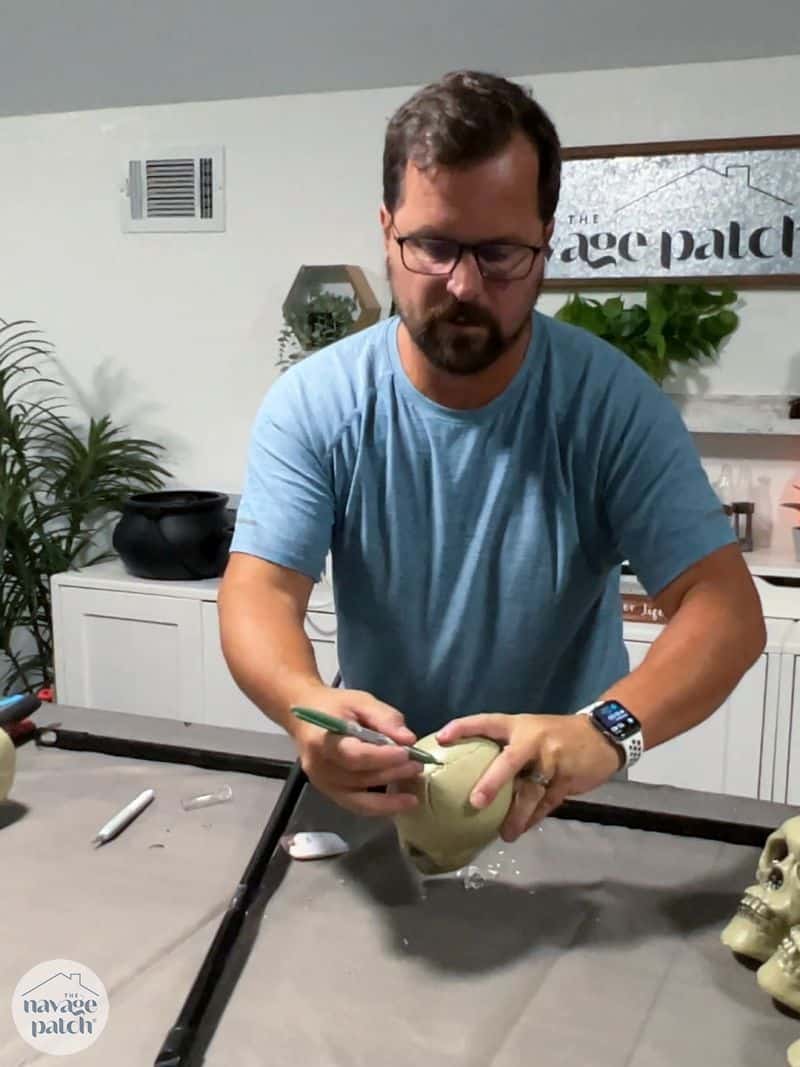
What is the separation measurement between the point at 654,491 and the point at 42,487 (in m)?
2.48

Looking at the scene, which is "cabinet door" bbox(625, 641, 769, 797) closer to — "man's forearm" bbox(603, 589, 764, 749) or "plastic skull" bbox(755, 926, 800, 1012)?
"man's forearm" bbox(603, 589, 764, 749)

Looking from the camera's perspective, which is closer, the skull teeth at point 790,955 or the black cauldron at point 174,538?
the skull teeth at point 790,955

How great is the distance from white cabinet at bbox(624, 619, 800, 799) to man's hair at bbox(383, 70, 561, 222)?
4.08 ft

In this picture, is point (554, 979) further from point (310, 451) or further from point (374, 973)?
point (310, 451)

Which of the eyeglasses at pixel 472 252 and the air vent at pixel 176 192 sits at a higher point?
the air vent at pixel 176 192

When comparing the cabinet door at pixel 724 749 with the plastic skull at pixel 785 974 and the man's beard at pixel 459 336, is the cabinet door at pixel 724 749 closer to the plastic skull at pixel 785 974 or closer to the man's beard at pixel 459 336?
the man's beard at pixel 459 336

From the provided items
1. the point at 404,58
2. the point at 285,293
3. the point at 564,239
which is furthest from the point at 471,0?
the point at 285,293

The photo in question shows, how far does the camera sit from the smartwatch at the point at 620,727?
951 millimetres

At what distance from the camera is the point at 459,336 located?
1139 mm

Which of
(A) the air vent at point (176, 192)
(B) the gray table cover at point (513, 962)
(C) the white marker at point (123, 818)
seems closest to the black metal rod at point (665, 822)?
(B) the gray table cover at point (513, 962)

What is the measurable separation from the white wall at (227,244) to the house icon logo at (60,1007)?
2.18 metres

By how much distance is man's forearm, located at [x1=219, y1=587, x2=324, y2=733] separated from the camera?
1.03 m

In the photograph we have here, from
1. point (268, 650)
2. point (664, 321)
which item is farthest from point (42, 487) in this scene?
point (268, 650)

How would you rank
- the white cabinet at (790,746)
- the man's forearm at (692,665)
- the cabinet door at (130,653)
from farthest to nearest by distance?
the cabinet door at (130,653)
the white cabinet at (790,746)
the man's forearm at (692,665)
